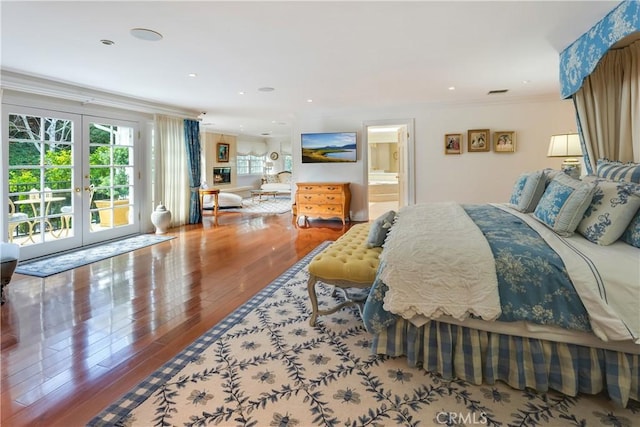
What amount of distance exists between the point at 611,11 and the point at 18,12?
4.43m

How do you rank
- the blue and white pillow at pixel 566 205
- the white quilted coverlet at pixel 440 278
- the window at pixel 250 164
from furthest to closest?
the window at pixel 250 164 < the blue and white pillow at pixel 566 205 < the white quilted coverlet at pixel 440 278

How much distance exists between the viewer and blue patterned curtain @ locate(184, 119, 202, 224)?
687 centimetres

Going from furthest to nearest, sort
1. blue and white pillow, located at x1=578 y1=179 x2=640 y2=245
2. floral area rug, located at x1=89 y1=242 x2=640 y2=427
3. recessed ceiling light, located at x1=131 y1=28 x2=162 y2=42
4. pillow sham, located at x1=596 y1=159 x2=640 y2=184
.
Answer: recessed ceiling light, located at x1=131 y1=28 x2=162 y2=42
pillow sham, located at x1=596 y1=159 x2=640 y2=184
blue and white pillow, located at x1=578 y1=179 x2=640 y2=245
floral area rug, located at x1=89 y1=242 x2=640 y2=427

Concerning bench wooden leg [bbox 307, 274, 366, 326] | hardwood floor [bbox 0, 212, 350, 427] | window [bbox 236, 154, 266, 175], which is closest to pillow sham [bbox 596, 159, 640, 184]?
bench wooden leg [bbox 307, 274, 366, 326]

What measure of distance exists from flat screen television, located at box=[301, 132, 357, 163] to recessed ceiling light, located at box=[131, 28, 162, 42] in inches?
163

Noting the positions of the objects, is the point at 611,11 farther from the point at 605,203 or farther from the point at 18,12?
the point at 18,12

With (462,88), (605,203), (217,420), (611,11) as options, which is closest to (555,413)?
(605,203)

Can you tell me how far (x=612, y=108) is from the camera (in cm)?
294

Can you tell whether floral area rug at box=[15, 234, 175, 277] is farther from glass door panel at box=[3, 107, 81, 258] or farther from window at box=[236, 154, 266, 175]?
window at box=[236, 154, 266, 175]

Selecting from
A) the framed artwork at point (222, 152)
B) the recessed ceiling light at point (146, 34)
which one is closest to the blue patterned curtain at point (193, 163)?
the recessed ceiling light at point (146, 34)

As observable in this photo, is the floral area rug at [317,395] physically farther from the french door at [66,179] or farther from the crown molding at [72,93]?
the crown molding at [72,93]

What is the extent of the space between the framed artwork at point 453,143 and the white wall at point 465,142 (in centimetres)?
8

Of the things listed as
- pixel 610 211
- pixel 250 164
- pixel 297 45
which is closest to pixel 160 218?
pixel 297 45

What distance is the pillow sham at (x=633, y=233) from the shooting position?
1.81 metres
